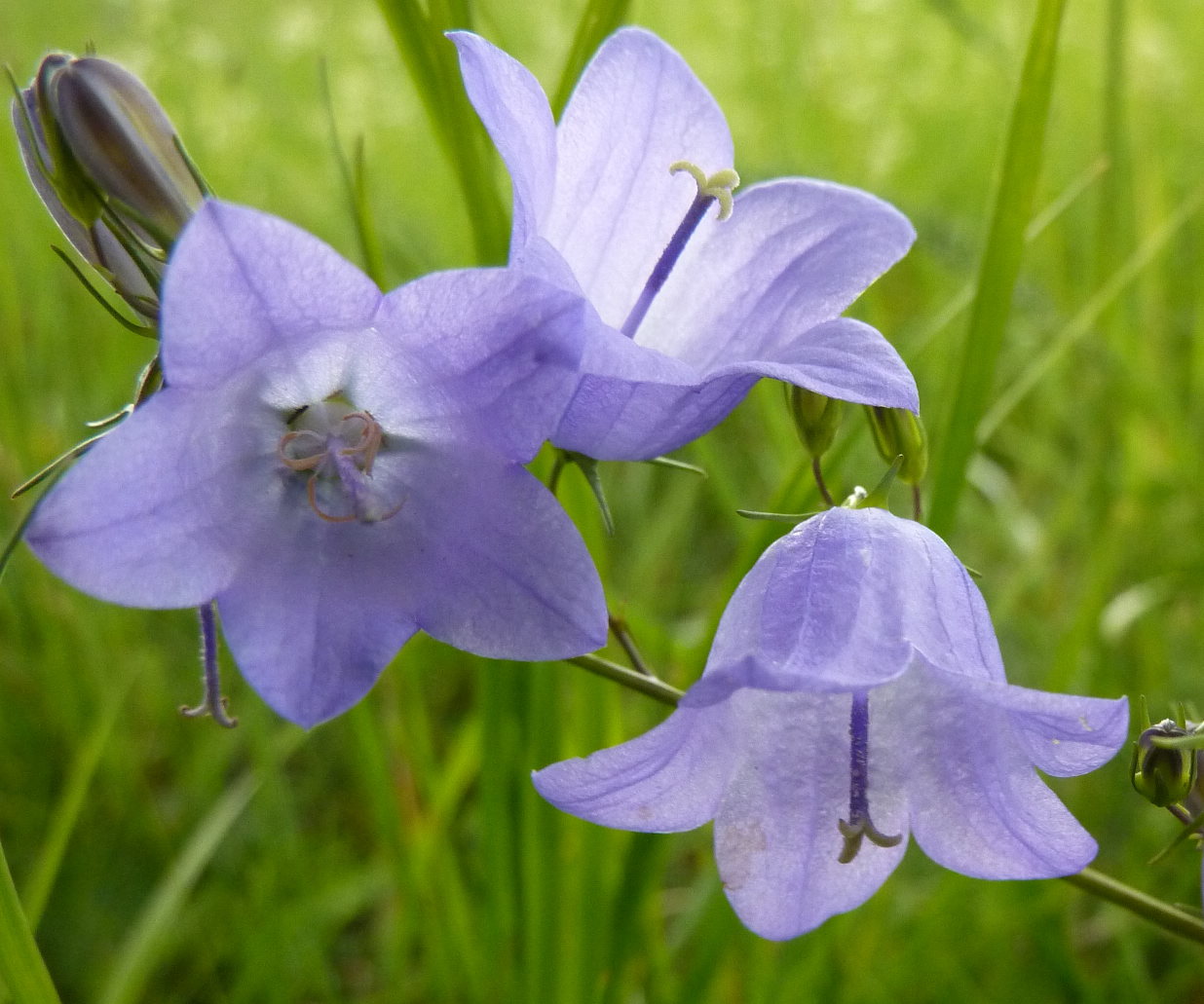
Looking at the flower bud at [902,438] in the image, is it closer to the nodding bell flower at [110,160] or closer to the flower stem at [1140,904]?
the flower stem at [1140,904]

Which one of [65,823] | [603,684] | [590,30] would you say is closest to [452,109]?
[590,30]

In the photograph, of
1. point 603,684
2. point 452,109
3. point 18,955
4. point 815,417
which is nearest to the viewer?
point 18,955

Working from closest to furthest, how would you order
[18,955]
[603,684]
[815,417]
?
[18,955], [815,417], [603,684]

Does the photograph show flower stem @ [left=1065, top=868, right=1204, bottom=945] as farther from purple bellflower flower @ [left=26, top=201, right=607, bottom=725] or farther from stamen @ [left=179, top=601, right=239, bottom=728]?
stamen @ [left=179, top=601, right=239, bottom=728]

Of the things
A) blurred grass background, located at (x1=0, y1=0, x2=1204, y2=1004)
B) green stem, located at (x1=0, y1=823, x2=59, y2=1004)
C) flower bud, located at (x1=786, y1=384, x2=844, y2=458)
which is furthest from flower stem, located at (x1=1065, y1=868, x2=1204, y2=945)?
green stem, located at (x1=0, y1=823, x2=59, y2=1004)

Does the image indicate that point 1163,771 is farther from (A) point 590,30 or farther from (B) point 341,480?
(A) point 590,30

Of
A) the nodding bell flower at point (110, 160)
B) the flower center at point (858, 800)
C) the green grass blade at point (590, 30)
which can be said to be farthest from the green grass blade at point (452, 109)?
the flower center at point (858, 800)
